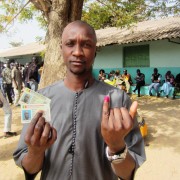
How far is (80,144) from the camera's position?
1347 mm

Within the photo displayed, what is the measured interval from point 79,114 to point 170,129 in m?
4.88

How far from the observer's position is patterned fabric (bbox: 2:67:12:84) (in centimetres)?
924

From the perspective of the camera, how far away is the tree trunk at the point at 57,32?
4.89 meters

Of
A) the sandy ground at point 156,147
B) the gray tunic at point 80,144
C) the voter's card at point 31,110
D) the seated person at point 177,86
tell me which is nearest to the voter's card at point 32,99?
the voter's card at point 31,110

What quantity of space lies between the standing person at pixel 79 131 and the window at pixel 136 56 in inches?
406

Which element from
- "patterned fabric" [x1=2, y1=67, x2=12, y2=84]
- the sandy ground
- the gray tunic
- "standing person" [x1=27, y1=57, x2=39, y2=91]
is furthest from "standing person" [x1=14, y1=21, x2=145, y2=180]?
"patterned fabric" [x1=2, y1=67, x2=12, y2=84]

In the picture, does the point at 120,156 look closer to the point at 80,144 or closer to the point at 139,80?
the point at 80,144

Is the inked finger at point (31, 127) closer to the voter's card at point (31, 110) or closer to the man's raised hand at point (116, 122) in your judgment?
the voter's card at point (31, 110)

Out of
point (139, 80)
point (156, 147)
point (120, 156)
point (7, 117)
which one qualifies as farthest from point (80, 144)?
point (139, 80)

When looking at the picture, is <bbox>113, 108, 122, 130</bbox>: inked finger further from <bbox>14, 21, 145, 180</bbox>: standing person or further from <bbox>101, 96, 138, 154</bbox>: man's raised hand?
<bbox>14, 21, 145, 180</bbox>: standing person

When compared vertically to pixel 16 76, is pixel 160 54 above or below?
above

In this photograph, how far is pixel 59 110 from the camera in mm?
1405

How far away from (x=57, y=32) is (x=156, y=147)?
9.32 ft

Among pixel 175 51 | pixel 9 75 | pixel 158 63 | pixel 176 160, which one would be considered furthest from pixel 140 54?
pixel 176 160
